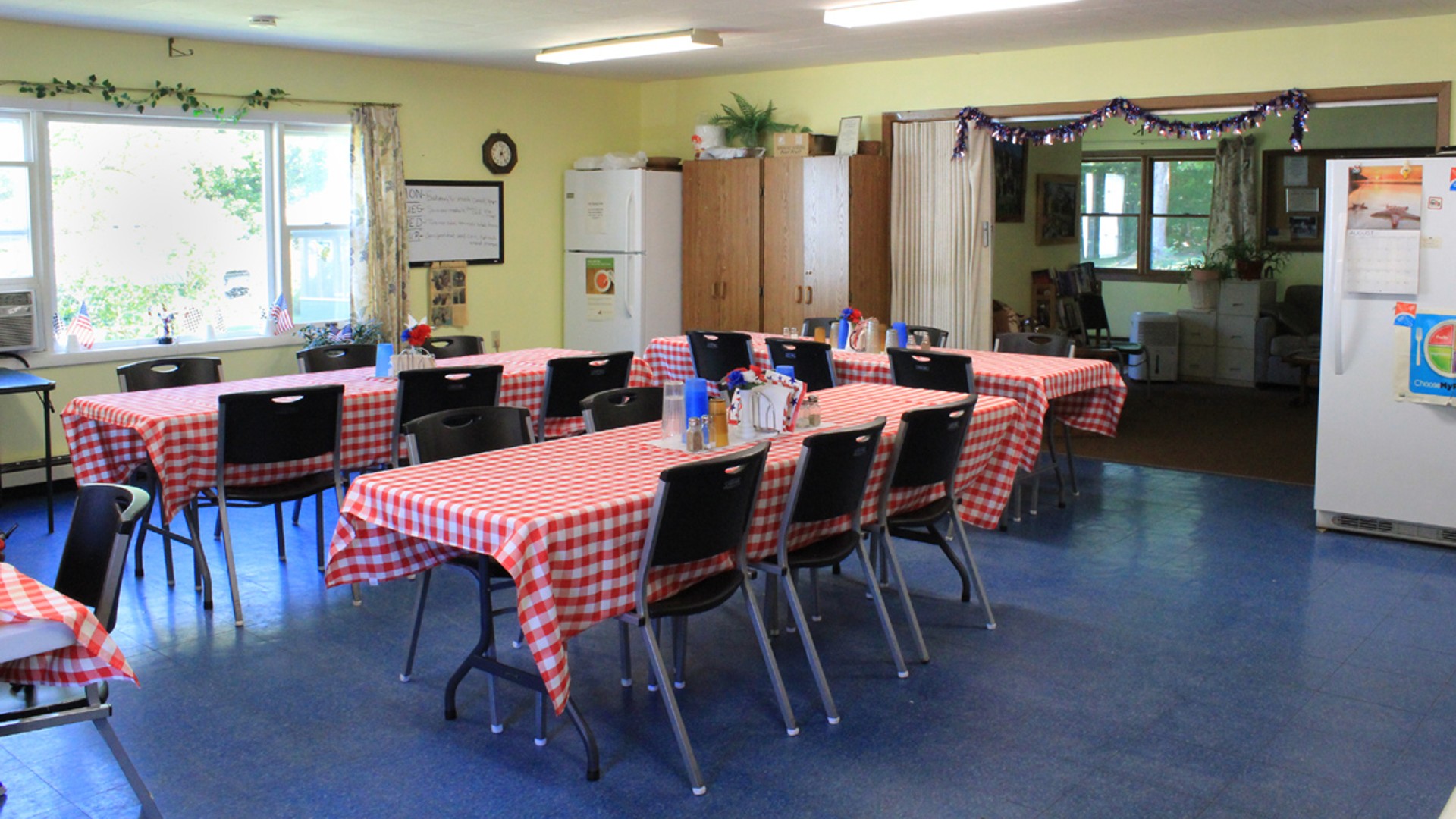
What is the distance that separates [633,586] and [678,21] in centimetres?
407

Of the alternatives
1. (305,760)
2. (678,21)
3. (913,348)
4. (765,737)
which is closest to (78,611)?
(305,760)

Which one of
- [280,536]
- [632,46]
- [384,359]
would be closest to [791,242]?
[632,46]

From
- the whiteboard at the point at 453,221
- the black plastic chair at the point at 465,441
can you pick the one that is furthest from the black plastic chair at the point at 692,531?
the whiteboard at the point at 453,221

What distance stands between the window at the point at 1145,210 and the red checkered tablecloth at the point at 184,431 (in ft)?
27.9

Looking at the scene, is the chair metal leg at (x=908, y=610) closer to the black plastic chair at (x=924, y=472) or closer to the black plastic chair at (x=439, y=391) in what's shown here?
the black plastic chair at (x=924, y=472)

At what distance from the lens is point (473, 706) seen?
12.4 ft

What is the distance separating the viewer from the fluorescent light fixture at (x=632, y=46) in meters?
6.87

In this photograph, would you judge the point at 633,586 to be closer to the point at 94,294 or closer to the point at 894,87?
the point at 94,294

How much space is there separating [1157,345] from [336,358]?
7.65 meters

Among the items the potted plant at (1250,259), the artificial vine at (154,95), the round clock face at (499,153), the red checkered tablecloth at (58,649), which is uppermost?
the artificial vine at (154,95)

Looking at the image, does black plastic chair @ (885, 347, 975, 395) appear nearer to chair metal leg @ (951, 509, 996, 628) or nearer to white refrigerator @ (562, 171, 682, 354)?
chair metal leg @ (951, 509, 996, 628)

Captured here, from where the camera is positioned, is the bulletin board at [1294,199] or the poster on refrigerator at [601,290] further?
the bulletin board at [1294,199]

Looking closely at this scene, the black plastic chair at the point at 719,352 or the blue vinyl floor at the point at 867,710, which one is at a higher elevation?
the black plastic chair at the point at 719,352

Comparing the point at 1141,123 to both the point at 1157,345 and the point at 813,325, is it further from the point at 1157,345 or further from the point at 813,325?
the point at 1157,345
